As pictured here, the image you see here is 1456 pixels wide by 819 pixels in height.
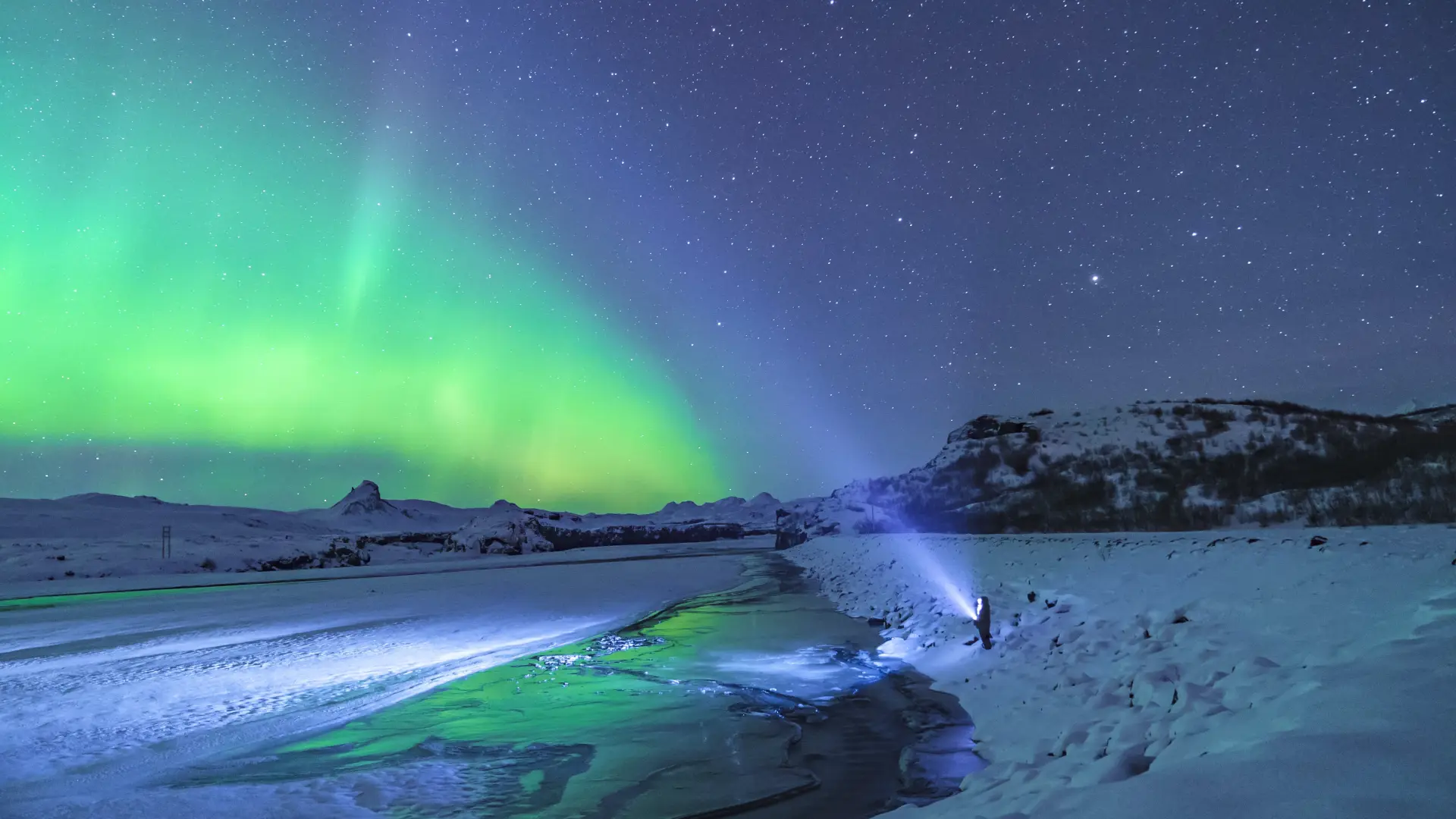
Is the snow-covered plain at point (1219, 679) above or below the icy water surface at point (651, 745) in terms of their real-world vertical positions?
above

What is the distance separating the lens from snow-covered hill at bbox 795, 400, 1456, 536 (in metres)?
22.1

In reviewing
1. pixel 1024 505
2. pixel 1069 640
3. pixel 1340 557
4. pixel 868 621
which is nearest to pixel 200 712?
pixel 1069 640

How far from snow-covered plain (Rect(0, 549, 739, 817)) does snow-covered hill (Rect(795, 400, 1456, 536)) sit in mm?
18724

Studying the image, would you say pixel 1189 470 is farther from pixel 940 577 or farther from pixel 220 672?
pixel 220 672

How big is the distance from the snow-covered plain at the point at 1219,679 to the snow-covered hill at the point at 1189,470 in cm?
1156

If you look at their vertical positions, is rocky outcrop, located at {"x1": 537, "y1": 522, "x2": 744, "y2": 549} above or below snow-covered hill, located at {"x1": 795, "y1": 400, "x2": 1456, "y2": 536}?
below

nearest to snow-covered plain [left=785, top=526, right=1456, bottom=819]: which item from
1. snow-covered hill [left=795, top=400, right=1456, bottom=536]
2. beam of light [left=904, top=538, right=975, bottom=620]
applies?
beam of light [left=904, top=538, right=975, bottom=620]

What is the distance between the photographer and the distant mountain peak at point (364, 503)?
523 ft

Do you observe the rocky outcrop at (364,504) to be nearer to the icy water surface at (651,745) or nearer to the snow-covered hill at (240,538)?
the snow-covered hill at (240,538)

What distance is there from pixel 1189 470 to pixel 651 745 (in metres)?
33.0

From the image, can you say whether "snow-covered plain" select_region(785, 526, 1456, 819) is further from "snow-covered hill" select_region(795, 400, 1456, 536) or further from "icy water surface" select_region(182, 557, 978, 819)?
"snow-covered hill" select_region(795, 400, 1456, 536)

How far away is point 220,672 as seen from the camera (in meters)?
11.9

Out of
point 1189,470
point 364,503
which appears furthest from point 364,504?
point 1189,470

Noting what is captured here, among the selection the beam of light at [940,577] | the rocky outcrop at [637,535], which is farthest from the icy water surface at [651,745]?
the rocky outcrop at [637,535]
